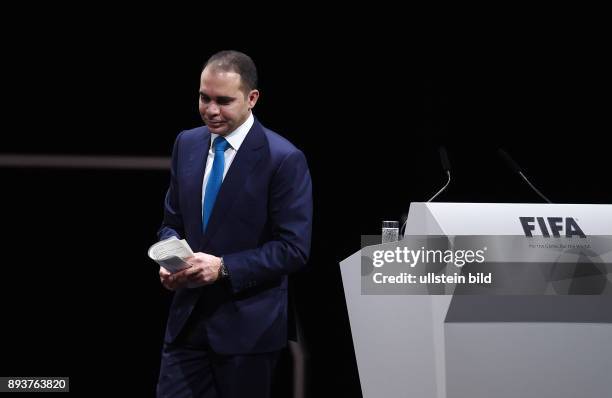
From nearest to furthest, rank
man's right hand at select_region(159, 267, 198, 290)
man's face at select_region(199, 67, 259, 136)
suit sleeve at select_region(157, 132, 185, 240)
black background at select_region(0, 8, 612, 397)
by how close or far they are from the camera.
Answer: man's right hand at select_region(159, 267, 198, 290)
man's face at select_region(199, 67, 259, 136)
suit sleeve at select_region(157, 132, 185, 240)
black background at select_region(0, 8, 612, 397)

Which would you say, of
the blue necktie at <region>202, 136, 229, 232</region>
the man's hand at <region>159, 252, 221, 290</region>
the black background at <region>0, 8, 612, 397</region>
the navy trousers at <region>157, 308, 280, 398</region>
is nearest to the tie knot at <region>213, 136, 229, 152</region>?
the blue necktie at <region>202, 136, 229, 232</region>

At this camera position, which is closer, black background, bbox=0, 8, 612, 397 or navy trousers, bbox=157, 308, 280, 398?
navy trousers, bbox=157, 308, 280, 398

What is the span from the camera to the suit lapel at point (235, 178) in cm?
233

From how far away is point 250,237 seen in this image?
7.75 ft

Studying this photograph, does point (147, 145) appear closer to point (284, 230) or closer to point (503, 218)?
point (284, 230)

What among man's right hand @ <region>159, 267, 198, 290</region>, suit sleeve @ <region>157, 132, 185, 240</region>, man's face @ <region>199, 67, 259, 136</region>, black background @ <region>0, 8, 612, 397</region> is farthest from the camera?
black background @ <region>0, 8, 612, 397</region>

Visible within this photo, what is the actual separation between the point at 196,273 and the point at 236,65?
24.9 inches

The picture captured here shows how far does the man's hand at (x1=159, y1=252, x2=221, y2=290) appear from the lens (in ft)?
7.28

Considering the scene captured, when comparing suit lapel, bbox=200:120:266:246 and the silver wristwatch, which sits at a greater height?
suit lapel, bbox=200:120:266:246

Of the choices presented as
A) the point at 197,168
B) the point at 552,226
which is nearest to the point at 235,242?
the point at 197,168

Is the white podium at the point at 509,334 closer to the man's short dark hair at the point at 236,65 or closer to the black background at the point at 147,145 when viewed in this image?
the man's short dark hair at the point at 236,65

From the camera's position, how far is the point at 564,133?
4.01 m

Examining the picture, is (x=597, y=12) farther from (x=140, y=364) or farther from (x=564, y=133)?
(x=140, y=364)

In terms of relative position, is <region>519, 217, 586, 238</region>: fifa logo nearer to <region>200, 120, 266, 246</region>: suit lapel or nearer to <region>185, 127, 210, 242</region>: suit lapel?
<region>200, 120, 266, 246</region>: suit lapel
